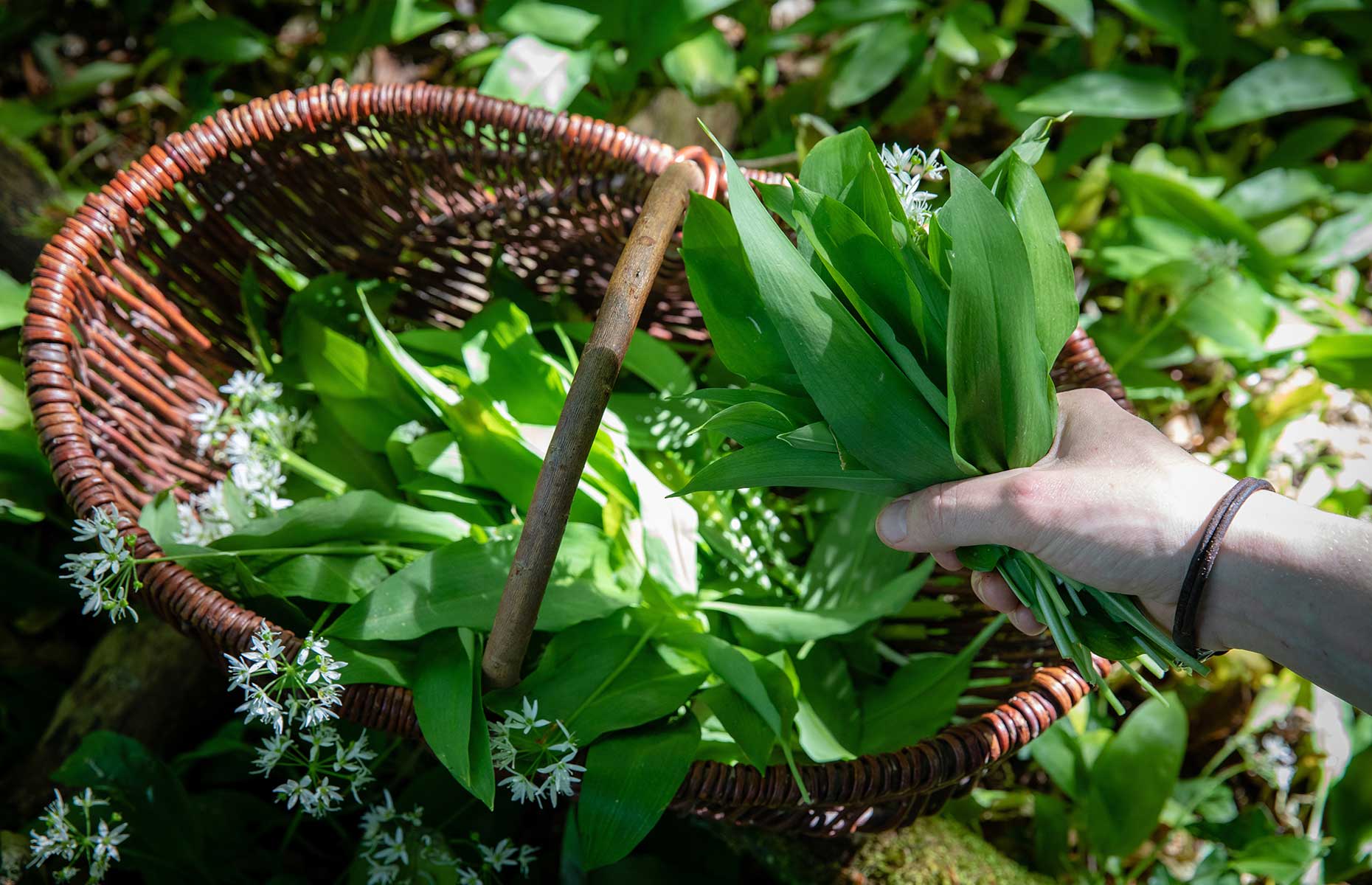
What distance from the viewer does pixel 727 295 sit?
2.35 feet

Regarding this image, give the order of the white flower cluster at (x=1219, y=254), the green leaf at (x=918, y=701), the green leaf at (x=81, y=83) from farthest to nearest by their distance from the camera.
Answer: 1. the green leaf at (x=81, y=83)
2. the white flower cluster at (x=1219, y=254)
3. the green leaf at (x=918, y=701)

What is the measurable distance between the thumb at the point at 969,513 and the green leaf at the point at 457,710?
36cm

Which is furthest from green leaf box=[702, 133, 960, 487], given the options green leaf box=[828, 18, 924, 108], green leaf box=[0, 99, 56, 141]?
green leaf box=[0, 99, 56, 141]

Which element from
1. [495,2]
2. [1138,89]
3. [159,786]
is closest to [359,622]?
[159,786]

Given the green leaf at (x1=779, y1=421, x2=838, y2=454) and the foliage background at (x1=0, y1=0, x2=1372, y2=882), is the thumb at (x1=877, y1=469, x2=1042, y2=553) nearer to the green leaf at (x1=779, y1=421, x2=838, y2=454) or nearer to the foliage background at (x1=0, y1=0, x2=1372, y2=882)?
the green leaf at (x1=779, y1=421, x2=838, y2=454)

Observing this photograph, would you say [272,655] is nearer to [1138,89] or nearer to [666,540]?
[666,540]

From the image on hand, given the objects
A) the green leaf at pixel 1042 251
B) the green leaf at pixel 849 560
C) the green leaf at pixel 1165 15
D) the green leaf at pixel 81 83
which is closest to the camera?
the green leaf at pixel 1042 251

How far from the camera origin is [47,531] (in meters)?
1.22

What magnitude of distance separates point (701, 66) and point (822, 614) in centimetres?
88

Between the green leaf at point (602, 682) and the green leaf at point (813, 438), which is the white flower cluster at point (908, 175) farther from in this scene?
the green leaf at point (602, 682)

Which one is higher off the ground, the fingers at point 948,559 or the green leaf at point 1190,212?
the green leaf at point 1190,212

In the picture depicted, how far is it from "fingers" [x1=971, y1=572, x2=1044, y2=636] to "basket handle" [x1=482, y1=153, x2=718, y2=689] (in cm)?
33

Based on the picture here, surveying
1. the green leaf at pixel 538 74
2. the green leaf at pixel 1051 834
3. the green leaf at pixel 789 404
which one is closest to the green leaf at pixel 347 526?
the green leaf at pixel 789 404

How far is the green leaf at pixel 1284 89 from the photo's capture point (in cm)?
137
